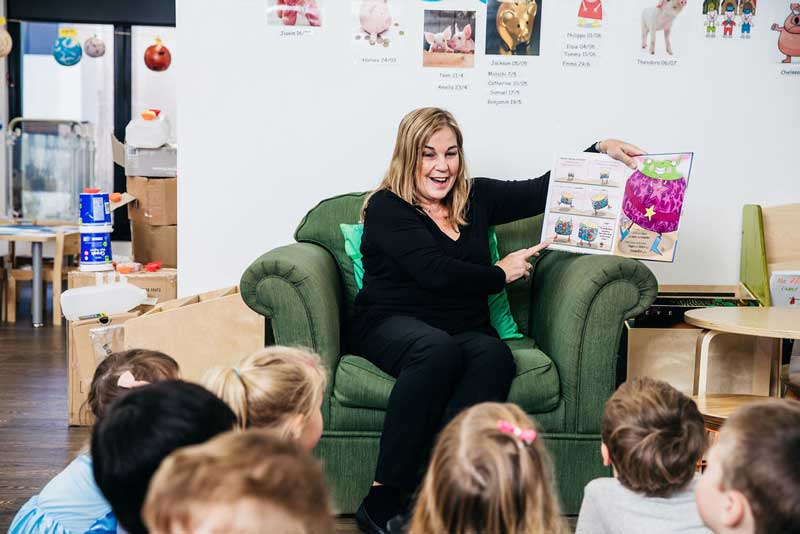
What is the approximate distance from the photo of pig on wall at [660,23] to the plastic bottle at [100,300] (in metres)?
2.15

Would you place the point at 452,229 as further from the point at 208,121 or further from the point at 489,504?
the point at 489,504

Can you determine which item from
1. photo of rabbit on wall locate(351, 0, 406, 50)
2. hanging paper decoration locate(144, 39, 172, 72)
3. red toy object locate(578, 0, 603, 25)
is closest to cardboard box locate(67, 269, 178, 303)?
photo of rabbit on wall locate(351, 0, 406, 50)

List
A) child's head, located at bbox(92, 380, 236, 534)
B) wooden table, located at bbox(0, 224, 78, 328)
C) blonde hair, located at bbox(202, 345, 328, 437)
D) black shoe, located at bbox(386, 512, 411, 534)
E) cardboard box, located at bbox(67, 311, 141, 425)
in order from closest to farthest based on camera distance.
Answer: child's head, located at bbox(92, 380, 236, 534) < blonde hair, located at bbox(202, 345, 328, 437) < black shoe, located at bbox(386, 512, 411, 534) < cardboard box, located at bbox(67, 311, 141, 425) < wooden table, located at bbox(0, 224, 78, 328)

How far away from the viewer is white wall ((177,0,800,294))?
354 cm

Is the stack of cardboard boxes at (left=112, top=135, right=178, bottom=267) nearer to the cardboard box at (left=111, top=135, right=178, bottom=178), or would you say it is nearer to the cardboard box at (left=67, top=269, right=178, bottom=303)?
the cardboard box at (left=111, top=135, right=178, bottom=178)

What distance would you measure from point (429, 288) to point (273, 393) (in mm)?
1222

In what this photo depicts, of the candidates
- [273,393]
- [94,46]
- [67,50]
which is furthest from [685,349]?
[94,46]

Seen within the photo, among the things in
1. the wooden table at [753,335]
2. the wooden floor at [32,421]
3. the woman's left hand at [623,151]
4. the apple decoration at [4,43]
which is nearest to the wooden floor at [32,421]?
the wooden floor at [32,421]

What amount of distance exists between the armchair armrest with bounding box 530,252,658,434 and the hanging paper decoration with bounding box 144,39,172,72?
5485 millimetres

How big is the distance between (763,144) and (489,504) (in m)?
2.80

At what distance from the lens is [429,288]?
283cm

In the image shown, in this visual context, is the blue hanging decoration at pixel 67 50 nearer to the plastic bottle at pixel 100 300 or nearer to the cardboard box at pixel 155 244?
the cardboard box at pixel 155 244

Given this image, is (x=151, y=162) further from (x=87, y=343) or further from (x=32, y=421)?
(x=32, y=421)

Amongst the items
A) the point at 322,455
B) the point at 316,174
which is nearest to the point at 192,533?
the point at 322,455
